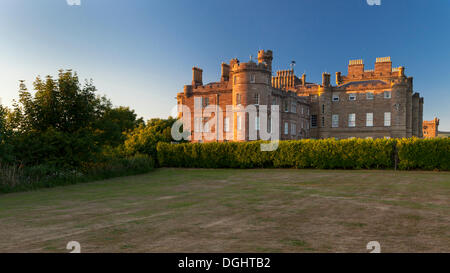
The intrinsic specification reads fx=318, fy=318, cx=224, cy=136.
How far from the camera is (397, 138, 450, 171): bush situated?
80.3 feet

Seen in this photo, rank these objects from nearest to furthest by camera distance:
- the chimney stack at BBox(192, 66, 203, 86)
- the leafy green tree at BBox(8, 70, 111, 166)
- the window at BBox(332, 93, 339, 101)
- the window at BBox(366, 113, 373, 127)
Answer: the leafy green tree at BBox(8, 70, 111, 166), the chimney stack at BBox(192, 66, 203, 86), the window at BBox(366, 113, 373, 127), the window at BBox(332, 93, 339, 101)

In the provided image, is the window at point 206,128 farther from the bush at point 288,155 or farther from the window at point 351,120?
the window at point 351,120

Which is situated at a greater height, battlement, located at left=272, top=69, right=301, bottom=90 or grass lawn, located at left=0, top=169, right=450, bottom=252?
battlement, located at left=272, top=69, right=301, bottom=90

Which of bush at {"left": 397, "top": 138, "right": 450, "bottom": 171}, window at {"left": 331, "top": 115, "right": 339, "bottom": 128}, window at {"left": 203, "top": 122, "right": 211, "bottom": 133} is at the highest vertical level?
window at {"left": 331, "top": 115, "right": 339, "bottom": 128}

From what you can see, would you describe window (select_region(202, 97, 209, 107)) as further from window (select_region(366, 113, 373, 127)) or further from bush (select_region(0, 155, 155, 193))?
window (select_region(366, 113, 373, 127))

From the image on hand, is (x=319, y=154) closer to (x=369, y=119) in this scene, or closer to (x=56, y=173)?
(x=56, y=173)

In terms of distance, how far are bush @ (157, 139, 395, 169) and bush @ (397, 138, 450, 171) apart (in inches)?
36.9

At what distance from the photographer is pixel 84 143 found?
2181cm

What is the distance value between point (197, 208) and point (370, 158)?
2154 cm

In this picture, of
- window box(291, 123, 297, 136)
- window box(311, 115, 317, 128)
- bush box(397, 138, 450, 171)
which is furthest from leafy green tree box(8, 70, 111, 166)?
window box(311, 115, 317, 128)

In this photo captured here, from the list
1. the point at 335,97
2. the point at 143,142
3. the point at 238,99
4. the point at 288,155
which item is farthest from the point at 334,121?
the point at 143,142

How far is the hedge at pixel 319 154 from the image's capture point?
2508 cm
